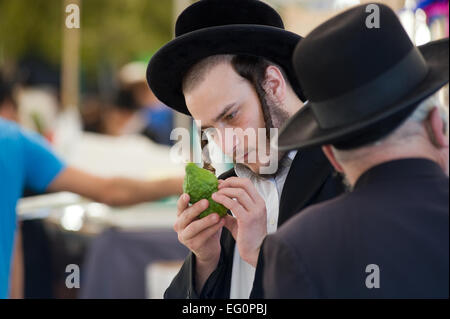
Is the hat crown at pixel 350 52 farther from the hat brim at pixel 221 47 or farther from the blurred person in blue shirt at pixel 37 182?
the blurred person in blue shirt at pixel 37 182

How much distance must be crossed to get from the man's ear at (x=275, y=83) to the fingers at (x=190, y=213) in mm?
463

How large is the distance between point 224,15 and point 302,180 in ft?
2.04

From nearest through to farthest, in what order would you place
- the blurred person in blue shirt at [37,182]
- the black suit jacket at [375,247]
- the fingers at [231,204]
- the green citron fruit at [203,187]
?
the black suit jacket at [375,247]
the fingers at [231,204]
the green citron fruit at [203,187]
the blurred person in blue shirt at [37,182]

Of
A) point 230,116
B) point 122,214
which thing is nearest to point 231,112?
point 230,116

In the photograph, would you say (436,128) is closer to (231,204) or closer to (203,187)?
(231,204)

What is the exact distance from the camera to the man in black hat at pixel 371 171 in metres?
1.39

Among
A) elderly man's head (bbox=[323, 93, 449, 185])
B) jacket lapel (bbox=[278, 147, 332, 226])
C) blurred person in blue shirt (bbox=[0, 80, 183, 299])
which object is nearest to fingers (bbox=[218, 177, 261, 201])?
jacket lapel (bbox=[278, 147, 332, 226])

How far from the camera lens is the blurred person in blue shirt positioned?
3.47 meters

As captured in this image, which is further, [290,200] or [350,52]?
[290,200]

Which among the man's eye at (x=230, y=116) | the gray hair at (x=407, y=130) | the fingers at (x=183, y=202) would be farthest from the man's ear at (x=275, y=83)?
the gray hair at (x=407, y=130)

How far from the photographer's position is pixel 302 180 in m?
2.02

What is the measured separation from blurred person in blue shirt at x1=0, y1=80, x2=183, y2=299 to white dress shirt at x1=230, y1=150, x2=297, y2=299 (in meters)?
1.63

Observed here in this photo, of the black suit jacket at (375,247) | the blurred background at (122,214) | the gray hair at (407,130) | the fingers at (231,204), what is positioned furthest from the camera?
the blurred background at (122,214)
